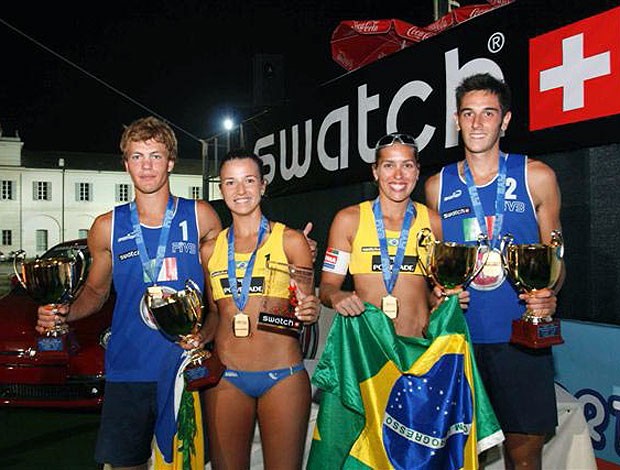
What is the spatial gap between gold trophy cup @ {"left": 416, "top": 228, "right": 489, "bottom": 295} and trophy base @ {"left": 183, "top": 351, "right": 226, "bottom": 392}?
1.00 meters

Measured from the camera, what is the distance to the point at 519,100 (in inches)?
175

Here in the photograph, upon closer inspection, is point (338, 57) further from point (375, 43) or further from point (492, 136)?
point (492, 136)

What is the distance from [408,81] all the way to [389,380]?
11.8 ft

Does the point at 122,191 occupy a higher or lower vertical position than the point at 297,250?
higher

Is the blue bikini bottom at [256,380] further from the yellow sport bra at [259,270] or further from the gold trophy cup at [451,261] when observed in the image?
the gold trophy cup at [451,261]

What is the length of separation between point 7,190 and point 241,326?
6524 cm

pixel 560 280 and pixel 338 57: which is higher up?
pixel 338 57

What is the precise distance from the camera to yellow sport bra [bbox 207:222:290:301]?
9.34 feet

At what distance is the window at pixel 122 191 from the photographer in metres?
61.5

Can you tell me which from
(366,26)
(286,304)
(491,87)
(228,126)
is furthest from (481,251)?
(228,126)

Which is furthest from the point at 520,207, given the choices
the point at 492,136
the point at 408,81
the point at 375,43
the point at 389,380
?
the point at 375,43

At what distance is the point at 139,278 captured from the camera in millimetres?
2898

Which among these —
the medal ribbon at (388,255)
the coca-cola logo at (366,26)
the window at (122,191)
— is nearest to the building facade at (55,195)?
the window at (122,191)

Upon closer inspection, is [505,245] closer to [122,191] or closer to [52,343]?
[52,343]
